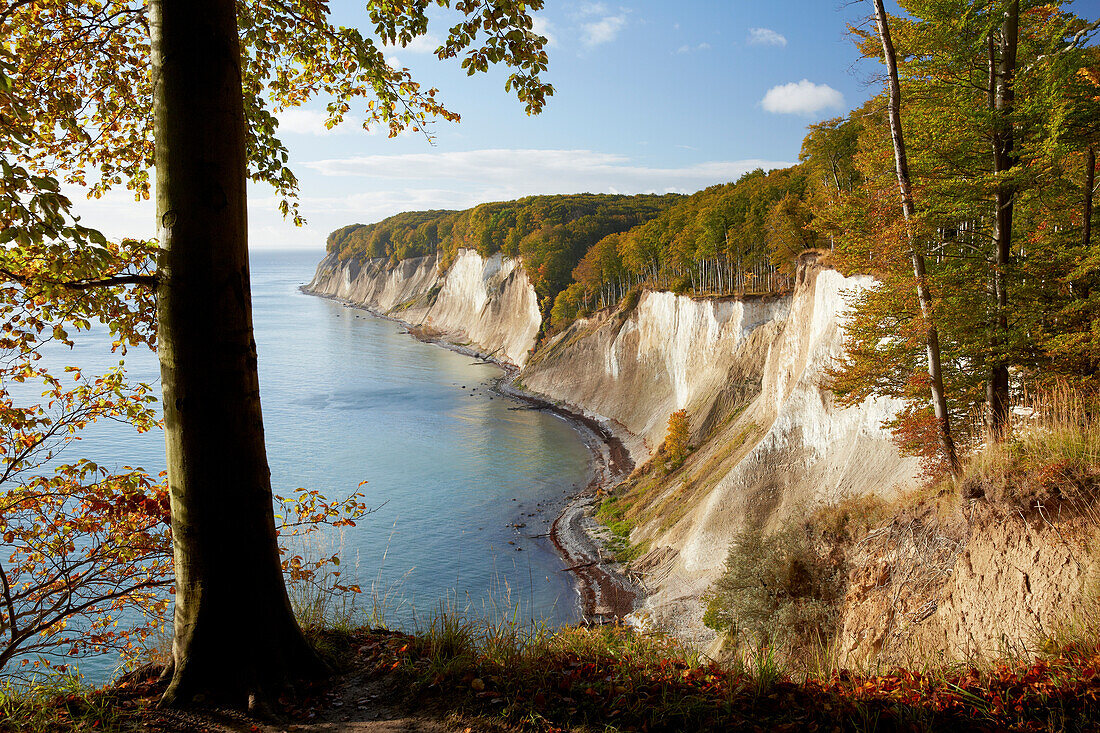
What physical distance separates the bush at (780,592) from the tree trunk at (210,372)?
10.7 meters

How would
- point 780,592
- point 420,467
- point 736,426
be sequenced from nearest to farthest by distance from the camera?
point 780,592 → point 736,426 → point 420,467

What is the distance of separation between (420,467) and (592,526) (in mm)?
15642

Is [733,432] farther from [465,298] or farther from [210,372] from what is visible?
[465,298]

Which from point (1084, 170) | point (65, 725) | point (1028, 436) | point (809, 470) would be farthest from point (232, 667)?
point (809, 470)

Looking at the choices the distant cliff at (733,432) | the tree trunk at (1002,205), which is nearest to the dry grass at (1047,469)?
the distant cliff at (733,432)

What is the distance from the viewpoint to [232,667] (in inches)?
162

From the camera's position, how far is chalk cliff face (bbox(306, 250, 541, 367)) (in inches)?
3327

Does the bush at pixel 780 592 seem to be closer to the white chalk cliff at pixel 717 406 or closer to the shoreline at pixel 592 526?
the white chalk cliff at pixel 717 406

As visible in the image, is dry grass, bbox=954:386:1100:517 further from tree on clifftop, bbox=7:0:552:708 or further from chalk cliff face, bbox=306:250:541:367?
chalk cliff face, bbox=306:250:541:367

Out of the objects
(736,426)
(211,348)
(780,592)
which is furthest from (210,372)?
(736,426)

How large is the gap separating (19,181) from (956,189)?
15.9 meters

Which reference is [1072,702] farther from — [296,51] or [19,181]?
[296,51]

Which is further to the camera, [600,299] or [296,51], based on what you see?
[600,299]

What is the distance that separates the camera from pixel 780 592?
1442 cm
